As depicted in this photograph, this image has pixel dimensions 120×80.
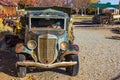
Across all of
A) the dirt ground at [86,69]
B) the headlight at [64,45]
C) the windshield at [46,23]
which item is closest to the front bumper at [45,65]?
the dirt ground at [86,69]

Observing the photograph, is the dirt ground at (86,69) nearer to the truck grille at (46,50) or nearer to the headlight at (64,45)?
the truck grille at (46,50)

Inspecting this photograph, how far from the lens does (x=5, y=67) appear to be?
1334 cm

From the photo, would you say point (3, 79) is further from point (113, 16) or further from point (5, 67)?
point (113, 16)

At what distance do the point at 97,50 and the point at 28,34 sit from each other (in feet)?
22.1

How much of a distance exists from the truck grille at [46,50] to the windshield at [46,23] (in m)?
1.34

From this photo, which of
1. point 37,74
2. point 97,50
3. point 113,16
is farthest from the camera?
point 113,16

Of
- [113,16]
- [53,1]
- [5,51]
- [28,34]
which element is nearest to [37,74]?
[28,34]

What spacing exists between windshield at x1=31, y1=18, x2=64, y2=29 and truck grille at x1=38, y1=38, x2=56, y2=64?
1.34m

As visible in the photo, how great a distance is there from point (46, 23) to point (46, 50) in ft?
5.36

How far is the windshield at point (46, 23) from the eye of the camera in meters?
13.0

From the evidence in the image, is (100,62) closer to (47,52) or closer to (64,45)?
(64,45)

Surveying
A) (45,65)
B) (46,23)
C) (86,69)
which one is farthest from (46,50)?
(86,69)

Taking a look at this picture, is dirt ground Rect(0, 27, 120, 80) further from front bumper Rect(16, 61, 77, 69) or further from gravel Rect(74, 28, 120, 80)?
front bumper Rect(16, 61, 77, 69)

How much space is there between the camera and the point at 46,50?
11797 millimetres
